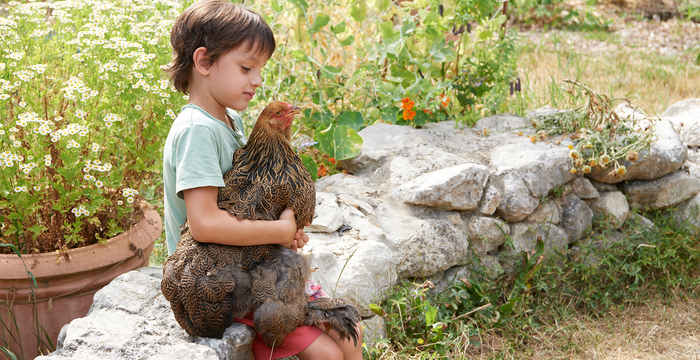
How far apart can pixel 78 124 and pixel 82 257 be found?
0.59 meters

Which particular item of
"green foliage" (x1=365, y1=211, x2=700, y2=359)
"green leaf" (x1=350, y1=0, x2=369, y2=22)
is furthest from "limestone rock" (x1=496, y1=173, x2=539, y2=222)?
"green leaf" (x1=350, y1=0, x2=369, y2=22)

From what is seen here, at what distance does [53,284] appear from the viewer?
239 cm

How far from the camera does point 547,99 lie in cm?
503

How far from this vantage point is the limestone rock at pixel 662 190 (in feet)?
11.9

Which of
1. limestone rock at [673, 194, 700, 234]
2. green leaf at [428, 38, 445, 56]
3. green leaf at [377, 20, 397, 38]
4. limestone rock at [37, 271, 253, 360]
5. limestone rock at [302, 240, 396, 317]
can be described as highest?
green leaf at [377, 20, 397, 38]

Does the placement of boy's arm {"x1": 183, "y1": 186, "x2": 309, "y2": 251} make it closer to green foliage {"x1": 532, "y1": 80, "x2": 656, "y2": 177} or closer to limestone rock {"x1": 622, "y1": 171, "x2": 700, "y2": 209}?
green foliage {"x1": 532, "y1": 80, "x2": 656, "y2": 177}

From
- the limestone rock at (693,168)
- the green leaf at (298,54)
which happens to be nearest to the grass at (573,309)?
the limestone rock at (693,168)

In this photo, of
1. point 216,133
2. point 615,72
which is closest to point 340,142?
→ point 216,133

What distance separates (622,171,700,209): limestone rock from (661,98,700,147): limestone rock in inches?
21.9

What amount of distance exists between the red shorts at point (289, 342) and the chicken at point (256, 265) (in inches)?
1.6

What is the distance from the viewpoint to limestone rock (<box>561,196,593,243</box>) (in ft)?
11.4

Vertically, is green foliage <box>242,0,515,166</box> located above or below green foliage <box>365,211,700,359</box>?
above

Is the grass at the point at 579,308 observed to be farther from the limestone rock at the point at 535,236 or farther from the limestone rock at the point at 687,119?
the limestone rock at the point at 687,119

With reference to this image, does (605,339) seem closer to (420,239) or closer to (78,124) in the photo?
(420,239)
